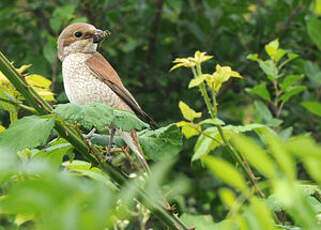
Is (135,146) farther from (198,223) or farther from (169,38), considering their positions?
(169,38)

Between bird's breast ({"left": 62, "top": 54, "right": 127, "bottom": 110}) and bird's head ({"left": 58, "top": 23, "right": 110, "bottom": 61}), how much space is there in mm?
220

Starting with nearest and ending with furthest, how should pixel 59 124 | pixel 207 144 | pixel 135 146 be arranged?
pixel 59 124 < pixel 207 144 < pixel 135 146

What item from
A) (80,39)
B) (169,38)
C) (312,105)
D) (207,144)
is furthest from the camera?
(169,38)

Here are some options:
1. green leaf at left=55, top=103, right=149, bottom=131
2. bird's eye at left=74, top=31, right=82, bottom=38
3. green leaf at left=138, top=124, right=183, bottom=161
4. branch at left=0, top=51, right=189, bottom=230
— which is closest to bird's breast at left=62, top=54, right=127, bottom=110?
bird's eye at left=74, top=31, right=82, bottom=38

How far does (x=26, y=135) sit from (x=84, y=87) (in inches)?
37.8

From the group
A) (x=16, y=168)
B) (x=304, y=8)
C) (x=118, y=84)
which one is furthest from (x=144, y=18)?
(x=16, y=168)

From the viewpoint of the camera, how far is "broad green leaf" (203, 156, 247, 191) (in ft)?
2.09

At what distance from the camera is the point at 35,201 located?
0.56m

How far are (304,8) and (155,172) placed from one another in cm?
384

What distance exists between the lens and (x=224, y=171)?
0.65m

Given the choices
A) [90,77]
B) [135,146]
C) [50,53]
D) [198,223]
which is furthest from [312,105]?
[50,53]

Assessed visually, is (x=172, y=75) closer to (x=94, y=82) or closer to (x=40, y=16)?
(x=40, y=16)

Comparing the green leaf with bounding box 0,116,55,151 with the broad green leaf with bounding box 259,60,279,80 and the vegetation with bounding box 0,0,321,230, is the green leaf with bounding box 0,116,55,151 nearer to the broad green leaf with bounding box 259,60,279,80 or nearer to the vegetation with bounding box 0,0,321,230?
the vegetation with bounding box 0,0,321,230

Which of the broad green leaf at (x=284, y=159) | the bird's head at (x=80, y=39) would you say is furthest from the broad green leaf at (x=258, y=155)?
the bird's head at (x=80, y=39)
